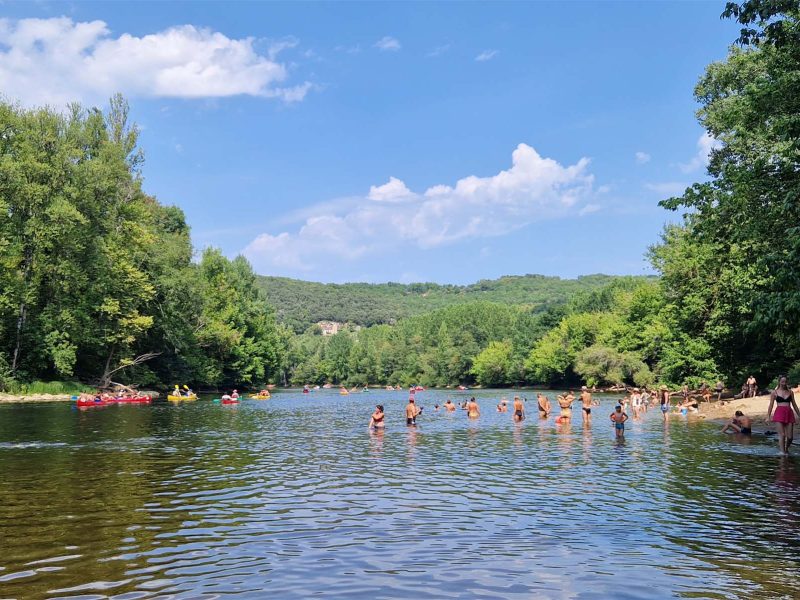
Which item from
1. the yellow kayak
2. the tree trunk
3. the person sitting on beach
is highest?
the tree trunk

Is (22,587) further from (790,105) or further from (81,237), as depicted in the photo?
(81,237)

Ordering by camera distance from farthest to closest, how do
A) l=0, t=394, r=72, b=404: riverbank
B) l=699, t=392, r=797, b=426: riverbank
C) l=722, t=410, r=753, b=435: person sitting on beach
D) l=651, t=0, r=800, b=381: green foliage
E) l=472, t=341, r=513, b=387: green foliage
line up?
1. l=472, t=341, r=513, b=387: green foliage
2. l=0, t=394, r=72, b=404: riverbank
3. l=699, t=392, r=797, b=426: riverbank
4. l=722, t=410, r=753, b=435: person sitting on beach
5. l=651, t=0, r=800, b=381: green foliage

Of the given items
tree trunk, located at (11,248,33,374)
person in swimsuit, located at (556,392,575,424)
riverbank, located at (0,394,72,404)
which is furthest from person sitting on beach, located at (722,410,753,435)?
tree trunk, located at (11,248,33,374)

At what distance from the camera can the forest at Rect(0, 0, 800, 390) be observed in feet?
69.3

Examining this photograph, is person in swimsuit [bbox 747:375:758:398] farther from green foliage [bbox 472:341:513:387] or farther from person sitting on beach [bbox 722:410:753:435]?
green foliage [bbox 472:341:513:387]

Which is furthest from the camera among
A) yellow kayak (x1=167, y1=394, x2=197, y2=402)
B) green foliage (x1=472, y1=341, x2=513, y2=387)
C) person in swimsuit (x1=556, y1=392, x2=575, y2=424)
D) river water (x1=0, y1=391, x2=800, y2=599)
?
green foliage (x1=472, y1=341, x2=513, y2=387)

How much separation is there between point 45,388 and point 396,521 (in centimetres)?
5652

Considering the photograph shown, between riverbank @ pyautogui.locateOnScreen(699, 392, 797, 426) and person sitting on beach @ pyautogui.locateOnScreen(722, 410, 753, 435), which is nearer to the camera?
person sitting on beach @ pyautogui.locateOnScreen(722, 410, 753, 435)

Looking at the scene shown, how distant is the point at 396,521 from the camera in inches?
517

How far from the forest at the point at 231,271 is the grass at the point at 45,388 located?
0.84 m

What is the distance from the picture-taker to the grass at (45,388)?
5666 centimetres

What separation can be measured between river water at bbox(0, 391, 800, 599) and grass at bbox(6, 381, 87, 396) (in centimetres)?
3499

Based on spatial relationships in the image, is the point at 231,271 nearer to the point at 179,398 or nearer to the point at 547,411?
the point at 179,398

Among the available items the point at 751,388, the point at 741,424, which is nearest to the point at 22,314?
the point at 741,424
